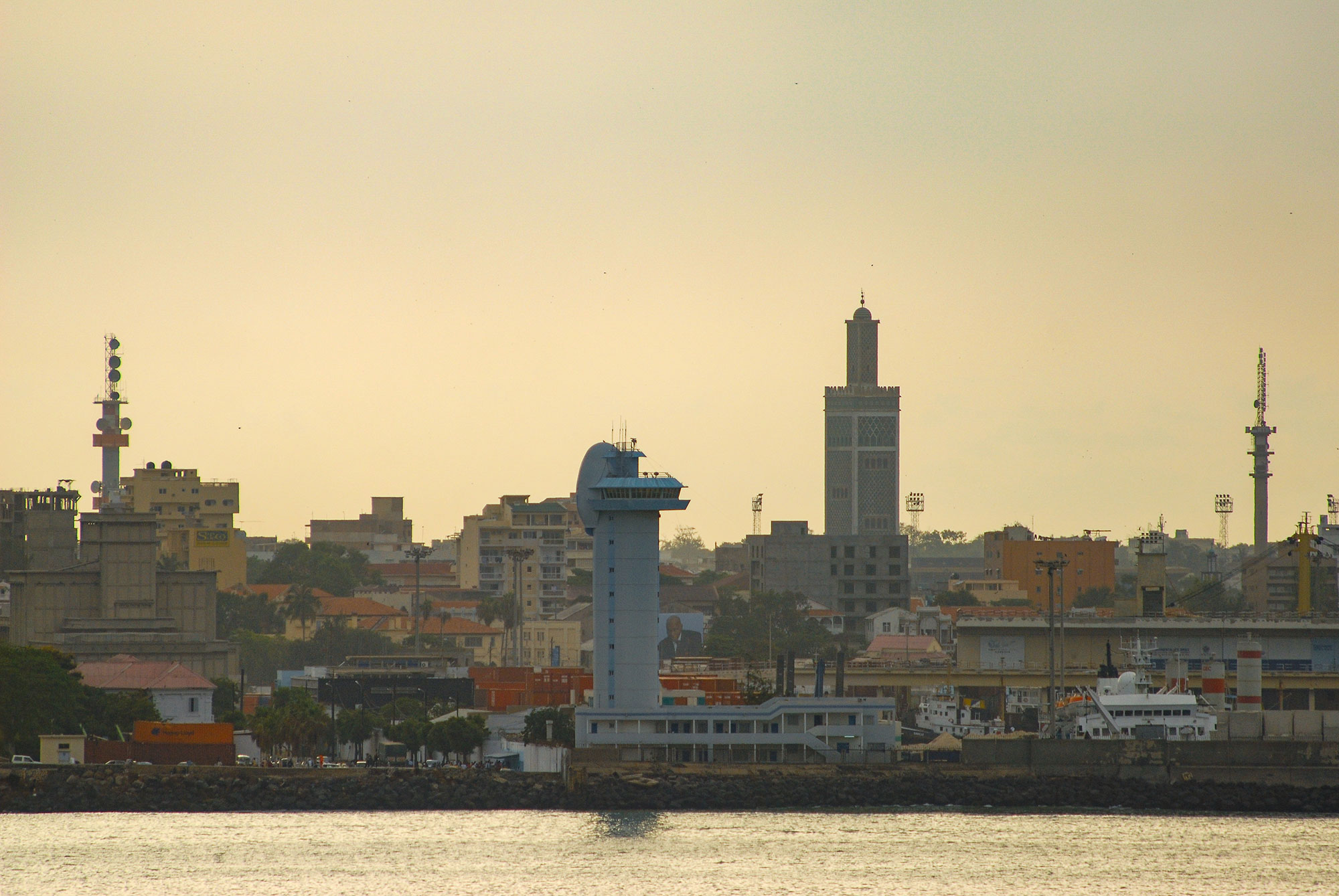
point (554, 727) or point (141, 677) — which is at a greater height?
point (141, 677)

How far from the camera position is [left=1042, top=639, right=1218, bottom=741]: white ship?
324ft

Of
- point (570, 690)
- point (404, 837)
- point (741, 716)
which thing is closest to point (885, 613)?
point (570, 690)

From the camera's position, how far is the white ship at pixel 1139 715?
324 feet

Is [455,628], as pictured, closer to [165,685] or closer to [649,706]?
[165,685]

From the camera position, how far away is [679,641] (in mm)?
187125

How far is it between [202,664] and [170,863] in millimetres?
57494

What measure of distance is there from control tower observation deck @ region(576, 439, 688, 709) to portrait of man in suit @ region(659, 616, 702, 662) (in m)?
88.5

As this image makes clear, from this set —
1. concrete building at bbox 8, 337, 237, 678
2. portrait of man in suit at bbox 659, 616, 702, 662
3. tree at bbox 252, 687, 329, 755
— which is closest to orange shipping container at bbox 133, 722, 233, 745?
tree at bbox 252, 687, 329, 755

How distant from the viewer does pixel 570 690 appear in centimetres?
12181

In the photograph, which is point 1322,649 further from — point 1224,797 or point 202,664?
point 202,664

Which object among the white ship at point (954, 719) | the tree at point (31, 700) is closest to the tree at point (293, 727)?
the tree at point (31, 700)

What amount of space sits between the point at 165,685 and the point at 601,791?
3256cm

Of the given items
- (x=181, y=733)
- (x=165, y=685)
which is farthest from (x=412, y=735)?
(x=165, y=685)

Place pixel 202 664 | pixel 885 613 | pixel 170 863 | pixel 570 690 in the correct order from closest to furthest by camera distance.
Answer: pixel 170 863 → pixel 570 690 → pixel 202 664 → pixel 885 613
